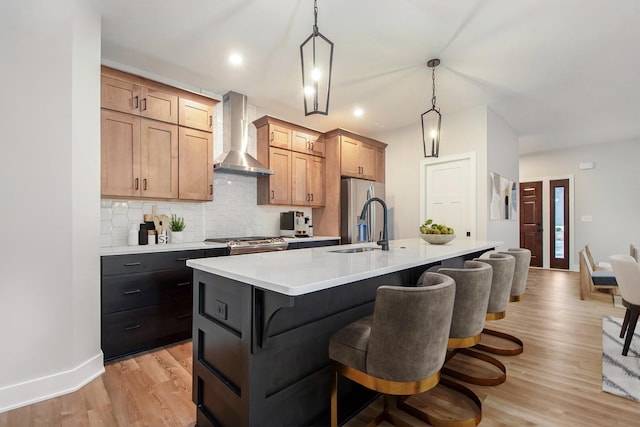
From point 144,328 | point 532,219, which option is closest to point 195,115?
point 144,328

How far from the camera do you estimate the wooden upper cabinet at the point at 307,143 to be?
4.52 m

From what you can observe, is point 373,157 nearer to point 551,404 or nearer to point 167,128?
point 167,128

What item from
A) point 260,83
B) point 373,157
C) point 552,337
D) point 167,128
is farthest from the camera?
point 373,157

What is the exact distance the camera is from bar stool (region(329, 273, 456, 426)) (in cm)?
121

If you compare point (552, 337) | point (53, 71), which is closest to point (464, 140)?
point (552, 337)

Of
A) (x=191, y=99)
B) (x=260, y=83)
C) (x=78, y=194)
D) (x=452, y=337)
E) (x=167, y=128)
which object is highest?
(x=260, y=83)

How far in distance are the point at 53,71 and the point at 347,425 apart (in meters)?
2.93

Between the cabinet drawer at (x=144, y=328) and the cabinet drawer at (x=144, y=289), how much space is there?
6cm

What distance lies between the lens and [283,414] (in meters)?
1.44

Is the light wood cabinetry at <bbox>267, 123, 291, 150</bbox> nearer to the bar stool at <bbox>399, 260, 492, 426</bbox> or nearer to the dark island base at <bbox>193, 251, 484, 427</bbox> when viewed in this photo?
the dark island base at <bbox>193, 251, 484, 427</bbox>

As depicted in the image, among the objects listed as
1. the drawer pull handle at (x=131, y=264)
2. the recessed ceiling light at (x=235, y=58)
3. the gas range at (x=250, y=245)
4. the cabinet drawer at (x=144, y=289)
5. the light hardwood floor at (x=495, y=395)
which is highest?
the recessed ceiling light at (x=235, y=58)

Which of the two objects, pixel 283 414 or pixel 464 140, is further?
pixel 464 140

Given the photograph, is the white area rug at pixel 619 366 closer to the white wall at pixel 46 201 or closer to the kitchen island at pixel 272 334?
the kitchen island at pixel 272 334

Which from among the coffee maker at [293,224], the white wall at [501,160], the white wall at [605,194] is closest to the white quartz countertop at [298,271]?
the coffee maker at [293,224]
